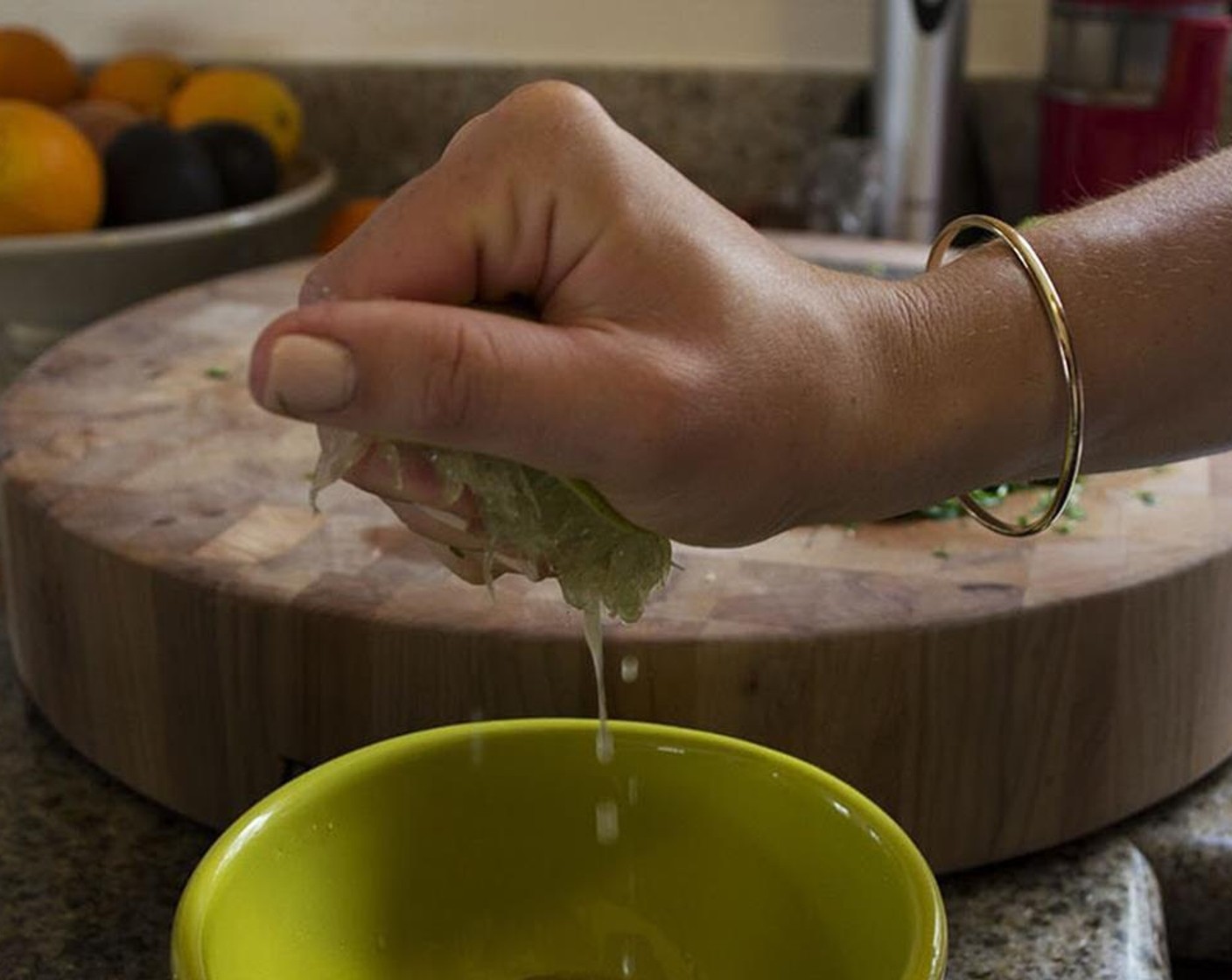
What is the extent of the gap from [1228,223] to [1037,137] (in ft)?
2.61

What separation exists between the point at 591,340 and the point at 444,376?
5cm

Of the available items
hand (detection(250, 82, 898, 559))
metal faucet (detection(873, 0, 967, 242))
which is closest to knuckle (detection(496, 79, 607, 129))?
hand (detection(250, 82, 898, 559))

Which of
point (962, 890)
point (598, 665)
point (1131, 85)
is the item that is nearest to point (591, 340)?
point (598, 665)

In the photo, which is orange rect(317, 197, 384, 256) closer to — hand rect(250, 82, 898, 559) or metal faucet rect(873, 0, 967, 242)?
metal faucet rect(873, 0, 967, 242)

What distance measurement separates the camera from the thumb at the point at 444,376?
474 mm

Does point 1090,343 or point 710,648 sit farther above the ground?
point 1090,343

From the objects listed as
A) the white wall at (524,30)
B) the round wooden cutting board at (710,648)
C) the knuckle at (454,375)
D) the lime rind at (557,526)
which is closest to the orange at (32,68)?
the white wall at (524,30)

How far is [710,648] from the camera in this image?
2.26 feet

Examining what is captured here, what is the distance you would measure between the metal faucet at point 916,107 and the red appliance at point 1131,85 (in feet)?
0.24

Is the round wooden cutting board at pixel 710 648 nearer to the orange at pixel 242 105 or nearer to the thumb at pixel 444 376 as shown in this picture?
the thumb at pixel 444 376

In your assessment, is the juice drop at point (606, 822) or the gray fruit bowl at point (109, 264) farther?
the gray fruit bowl at point (109, 264)

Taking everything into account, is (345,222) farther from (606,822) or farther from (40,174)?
(606,822)

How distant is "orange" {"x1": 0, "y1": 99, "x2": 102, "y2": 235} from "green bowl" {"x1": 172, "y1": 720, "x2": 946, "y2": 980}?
647 millimetres

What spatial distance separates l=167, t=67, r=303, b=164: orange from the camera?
4.44ft
